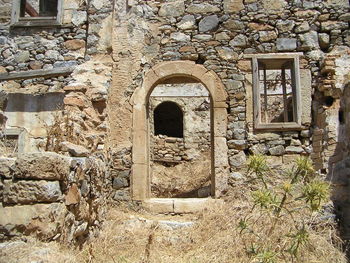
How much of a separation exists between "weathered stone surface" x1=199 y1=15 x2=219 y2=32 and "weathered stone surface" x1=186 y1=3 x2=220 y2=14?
0.39 feet

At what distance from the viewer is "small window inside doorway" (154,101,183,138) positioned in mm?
14867

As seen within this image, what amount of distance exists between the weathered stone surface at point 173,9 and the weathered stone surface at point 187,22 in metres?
0.12

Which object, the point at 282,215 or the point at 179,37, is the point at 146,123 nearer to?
the point at 179,37

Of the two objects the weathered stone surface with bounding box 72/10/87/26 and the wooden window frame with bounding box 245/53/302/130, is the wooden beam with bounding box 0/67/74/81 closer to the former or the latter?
the weathered stone surface with bounding box 72/10/87/26

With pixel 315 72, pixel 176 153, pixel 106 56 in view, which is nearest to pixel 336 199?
pixel 315 72

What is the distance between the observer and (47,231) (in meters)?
3.40

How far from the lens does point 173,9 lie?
679 cm

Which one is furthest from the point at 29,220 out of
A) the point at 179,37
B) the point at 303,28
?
the point at 303,28

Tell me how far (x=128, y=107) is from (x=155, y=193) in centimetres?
412

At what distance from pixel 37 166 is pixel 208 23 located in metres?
4.13

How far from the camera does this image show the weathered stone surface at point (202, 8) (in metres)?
6.75

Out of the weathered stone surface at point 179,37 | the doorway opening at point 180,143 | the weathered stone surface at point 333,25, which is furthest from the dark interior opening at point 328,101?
the doorway opening at point 180,143

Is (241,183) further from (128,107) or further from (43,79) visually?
(43,79)

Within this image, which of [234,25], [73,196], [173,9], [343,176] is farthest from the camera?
[173,9]
